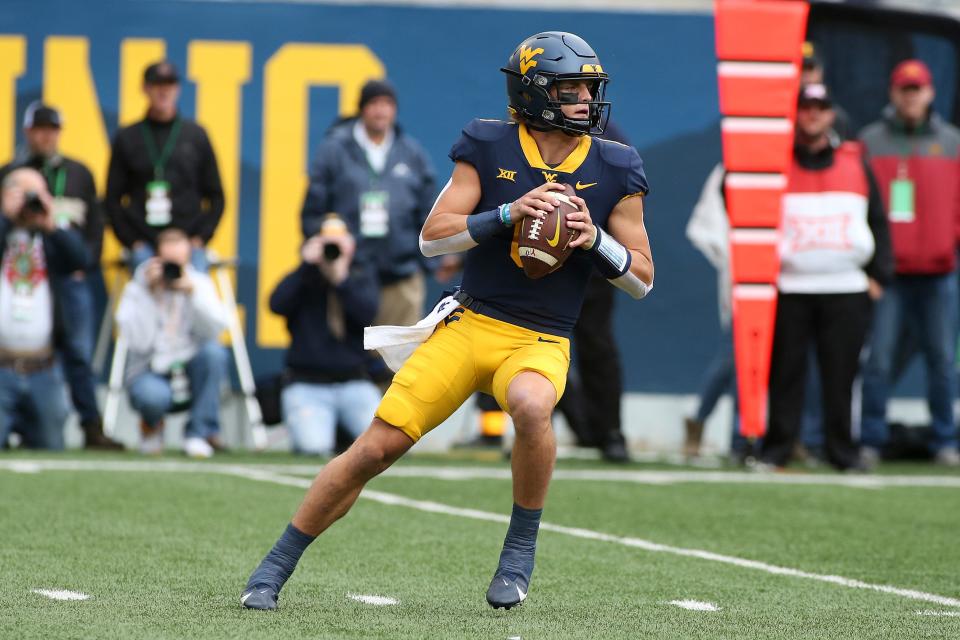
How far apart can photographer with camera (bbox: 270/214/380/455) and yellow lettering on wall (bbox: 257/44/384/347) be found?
126 cm

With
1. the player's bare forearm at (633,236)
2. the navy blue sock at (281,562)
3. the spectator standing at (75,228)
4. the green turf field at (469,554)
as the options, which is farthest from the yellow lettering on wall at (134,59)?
the navy blue sock at (281,562)

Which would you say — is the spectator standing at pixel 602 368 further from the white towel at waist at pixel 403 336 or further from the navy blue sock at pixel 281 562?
the navy blue sock at pixel 281 562

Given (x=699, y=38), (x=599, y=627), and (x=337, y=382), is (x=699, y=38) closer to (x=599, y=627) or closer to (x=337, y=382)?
(x=337, y=382)

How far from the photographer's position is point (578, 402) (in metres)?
11.8

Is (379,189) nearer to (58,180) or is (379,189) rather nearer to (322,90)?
(322,90)

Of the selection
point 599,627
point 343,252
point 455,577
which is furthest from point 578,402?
point 599,627

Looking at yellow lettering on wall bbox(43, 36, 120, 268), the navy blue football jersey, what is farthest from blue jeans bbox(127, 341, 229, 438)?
the navy blue football jersey

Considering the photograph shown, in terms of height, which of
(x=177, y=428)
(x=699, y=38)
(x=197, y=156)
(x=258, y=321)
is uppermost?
(x=699, y=38)

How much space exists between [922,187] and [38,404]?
6.15m

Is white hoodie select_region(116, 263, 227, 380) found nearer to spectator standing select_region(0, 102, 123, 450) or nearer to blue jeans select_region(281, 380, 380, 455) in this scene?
spectator standing select_region(0, 102, 123, 450)

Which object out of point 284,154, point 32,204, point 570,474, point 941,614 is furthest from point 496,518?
point 284,154

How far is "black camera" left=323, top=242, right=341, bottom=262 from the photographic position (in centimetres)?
1123

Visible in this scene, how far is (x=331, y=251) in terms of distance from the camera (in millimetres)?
11234

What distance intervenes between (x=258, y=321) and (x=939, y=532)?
615cm
